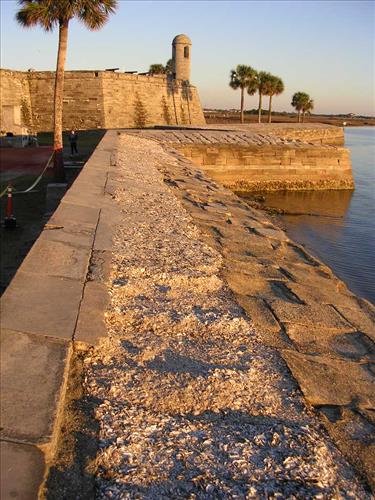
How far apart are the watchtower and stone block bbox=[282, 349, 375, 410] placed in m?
33.3

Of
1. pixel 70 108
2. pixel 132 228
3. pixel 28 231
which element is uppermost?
pixel 70 108

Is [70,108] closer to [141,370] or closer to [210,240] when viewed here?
[210,240]

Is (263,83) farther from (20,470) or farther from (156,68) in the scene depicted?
(20,470)

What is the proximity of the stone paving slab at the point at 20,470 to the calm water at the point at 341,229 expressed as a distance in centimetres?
592

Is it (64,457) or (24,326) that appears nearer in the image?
(64,457)

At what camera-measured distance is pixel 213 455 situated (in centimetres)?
175

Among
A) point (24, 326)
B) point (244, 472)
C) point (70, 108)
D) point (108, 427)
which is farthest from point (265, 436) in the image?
point (70, 108)

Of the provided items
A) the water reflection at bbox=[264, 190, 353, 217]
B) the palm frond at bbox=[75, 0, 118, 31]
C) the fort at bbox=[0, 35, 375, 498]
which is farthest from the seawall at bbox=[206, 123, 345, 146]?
the fort at bbox=[0, 35, 375, 498]

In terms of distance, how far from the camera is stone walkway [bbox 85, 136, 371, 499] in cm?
166

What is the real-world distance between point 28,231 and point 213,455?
6.82 meters

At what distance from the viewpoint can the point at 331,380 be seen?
2449 millimetres

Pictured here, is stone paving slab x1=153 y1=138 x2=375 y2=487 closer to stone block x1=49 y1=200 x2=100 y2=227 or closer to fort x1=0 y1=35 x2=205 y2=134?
stone block x1=49 y1=200 x2=100 y2=227

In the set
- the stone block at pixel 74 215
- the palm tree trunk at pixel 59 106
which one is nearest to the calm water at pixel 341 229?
the stone block at pixel 74 215

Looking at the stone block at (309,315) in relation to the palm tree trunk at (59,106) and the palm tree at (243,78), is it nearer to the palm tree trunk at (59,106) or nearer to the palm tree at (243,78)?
the palm tree trunk at (59,106)
